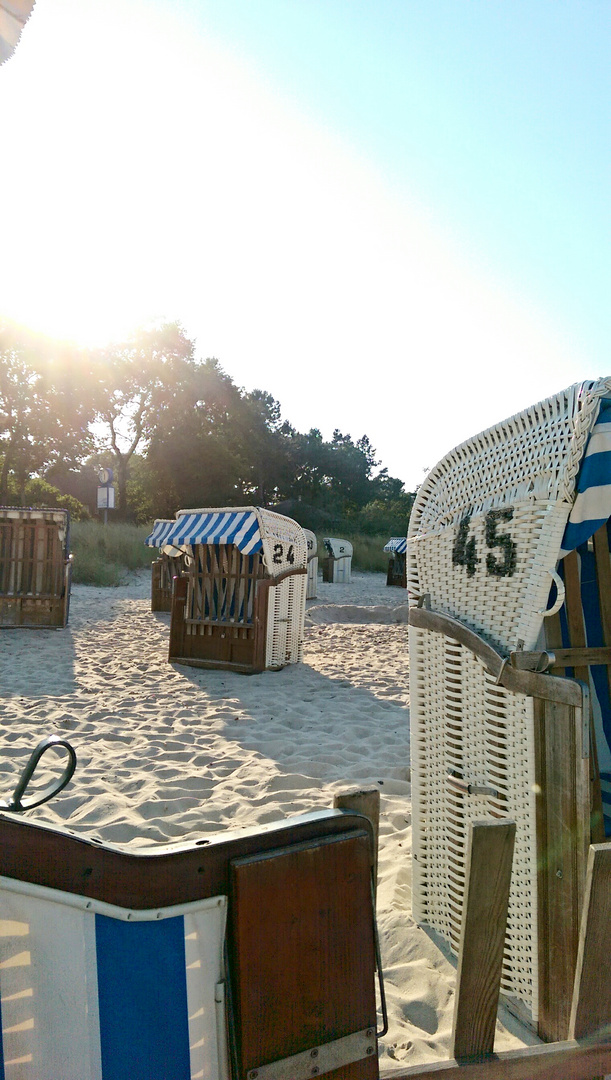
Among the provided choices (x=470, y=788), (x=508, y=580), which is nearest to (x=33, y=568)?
(x=470, y=788)

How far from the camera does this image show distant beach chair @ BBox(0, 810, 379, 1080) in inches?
37.6

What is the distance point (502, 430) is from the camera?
7.12ft

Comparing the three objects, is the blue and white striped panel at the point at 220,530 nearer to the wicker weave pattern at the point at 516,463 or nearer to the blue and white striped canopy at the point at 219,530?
the blue and white striped canopy at the point at 219,530

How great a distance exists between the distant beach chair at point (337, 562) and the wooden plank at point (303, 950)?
19.7 meters

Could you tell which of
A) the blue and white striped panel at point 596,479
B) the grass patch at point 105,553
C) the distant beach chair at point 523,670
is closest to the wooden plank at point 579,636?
the distant beach chair at point 523,670

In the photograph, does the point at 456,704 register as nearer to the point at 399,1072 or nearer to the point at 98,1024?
the point at 399,1072

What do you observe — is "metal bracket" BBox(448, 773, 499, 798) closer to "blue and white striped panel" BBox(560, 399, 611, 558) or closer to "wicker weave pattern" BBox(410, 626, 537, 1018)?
"wicker weave pattern" BBox(410, 626, 537, 1018)

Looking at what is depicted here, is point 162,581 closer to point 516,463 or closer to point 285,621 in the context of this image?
point 285,621

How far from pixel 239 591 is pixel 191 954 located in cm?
656

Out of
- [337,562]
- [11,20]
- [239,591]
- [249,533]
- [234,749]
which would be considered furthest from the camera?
[337,562]

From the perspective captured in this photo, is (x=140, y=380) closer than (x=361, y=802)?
No

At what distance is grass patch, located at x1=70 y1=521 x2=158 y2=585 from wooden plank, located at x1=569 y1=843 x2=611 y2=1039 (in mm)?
17042

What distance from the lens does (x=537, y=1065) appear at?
1328 millimetres

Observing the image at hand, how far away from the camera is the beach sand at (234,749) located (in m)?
2.36
